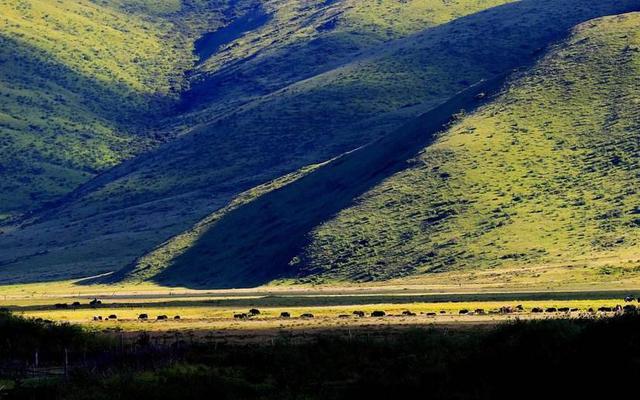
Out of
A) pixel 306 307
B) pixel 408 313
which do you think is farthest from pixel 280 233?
pixel 408 313

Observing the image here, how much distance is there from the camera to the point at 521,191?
162375 mm

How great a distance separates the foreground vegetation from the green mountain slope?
224 ft

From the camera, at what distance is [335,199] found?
185m

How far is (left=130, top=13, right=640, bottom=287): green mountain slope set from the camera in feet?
477

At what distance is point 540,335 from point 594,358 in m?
4.09

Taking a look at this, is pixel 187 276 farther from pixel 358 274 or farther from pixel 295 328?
pixel 295 328

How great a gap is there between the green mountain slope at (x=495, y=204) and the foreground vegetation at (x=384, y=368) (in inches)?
2692

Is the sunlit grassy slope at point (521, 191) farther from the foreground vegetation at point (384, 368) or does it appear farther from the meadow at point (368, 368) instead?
the foreground vegetation at point (384, 368)

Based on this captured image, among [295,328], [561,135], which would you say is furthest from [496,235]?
[295,328]

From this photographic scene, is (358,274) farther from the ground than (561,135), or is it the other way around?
(561,135)

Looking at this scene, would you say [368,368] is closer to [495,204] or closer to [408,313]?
[408,313]

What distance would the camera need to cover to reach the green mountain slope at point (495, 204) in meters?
146

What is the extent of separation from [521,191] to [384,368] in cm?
11071

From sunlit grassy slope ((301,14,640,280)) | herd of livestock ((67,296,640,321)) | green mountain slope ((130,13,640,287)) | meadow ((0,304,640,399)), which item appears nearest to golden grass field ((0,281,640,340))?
herd of livestock ((67,296,640,321))
